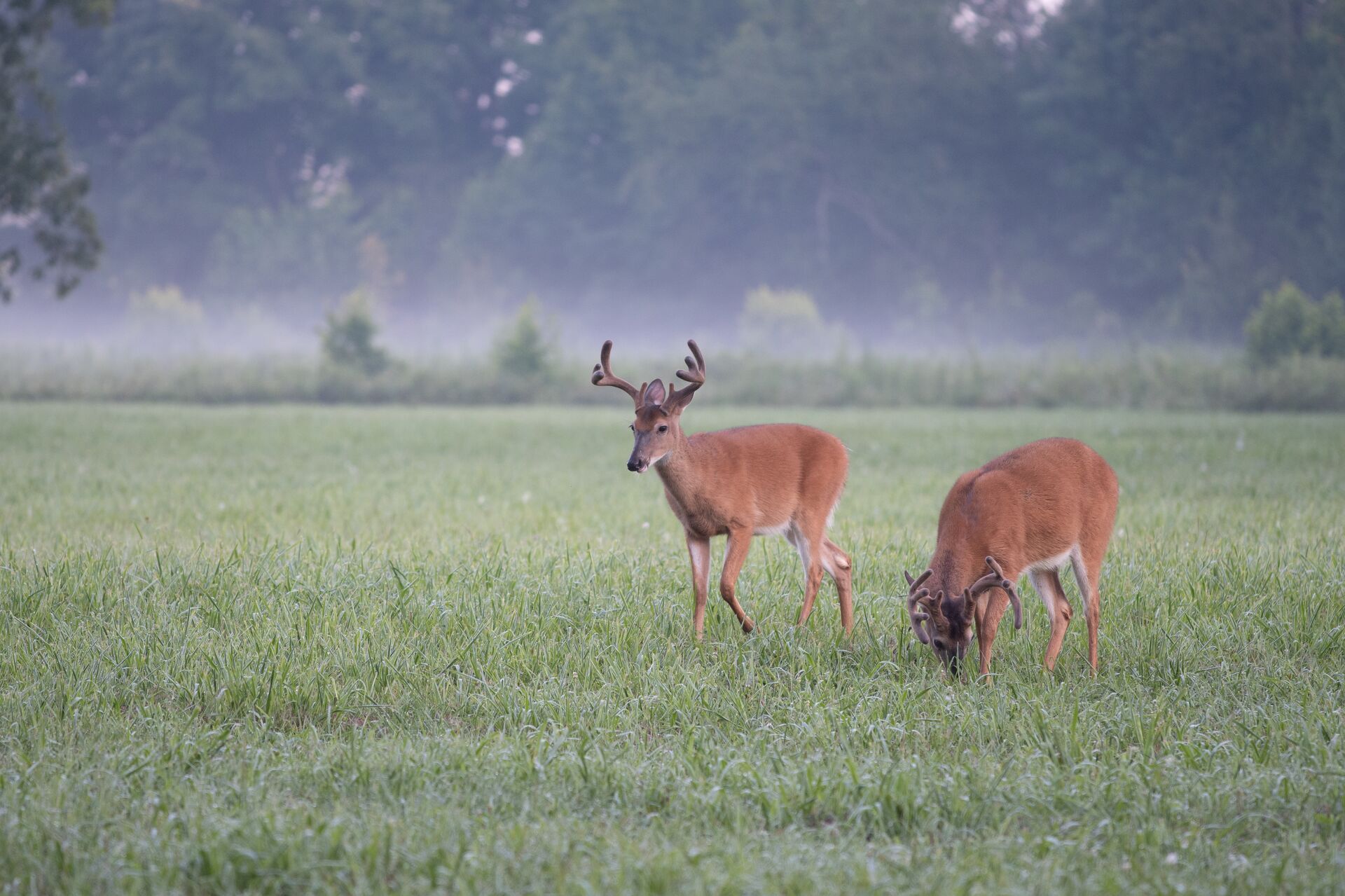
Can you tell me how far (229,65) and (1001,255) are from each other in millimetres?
32218

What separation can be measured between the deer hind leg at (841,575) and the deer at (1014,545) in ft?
1.94

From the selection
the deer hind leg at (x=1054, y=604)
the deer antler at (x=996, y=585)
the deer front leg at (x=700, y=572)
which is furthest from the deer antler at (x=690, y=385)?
the deer hind leg at (x=1054, y=604)

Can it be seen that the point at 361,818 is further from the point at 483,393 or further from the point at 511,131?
the point at 511,131

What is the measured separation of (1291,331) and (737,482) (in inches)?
929

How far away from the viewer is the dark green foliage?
80.3 feet

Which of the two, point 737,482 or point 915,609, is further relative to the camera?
point 737,482

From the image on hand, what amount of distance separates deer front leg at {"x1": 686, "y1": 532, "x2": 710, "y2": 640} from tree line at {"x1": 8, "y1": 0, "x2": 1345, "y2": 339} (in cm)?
3853

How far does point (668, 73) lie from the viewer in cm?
4797

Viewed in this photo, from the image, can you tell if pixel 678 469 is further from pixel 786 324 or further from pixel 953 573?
pixel 786 324

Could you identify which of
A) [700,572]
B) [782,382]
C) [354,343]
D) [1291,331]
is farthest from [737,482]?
[1291,331]

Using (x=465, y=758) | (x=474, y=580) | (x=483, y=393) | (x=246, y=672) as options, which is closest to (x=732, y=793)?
(x=465, y=758)

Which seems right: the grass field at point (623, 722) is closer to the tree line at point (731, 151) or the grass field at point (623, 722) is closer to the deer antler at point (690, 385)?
the deer antler at point (690, 385)

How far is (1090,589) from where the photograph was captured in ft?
14.0

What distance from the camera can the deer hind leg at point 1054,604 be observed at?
4.21 metres
